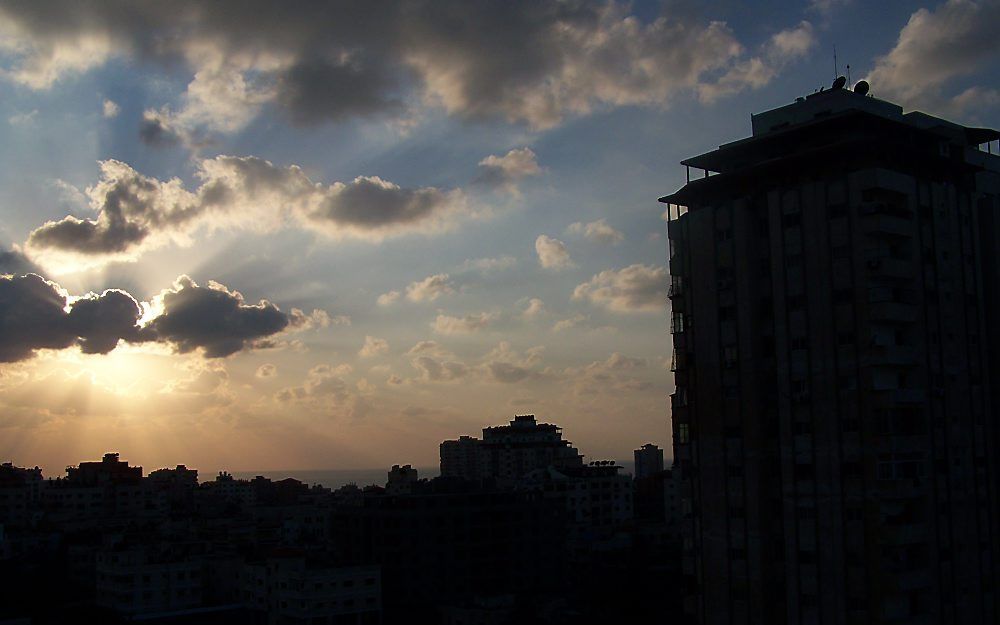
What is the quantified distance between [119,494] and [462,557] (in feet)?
297

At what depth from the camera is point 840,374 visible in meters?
42.3

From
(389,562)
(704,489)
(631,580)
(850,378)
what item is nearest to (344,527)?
(389,562)

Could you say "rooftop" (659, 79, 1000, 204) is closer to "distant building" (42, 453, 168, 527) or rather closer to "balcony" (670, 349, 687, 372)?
"balcony" (670, 349, 687, 372)

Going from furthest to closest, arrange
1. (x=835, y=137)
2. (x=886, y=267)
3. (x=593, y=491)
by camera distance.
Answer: (x=593, y=491)
(x=835, y=137)
(x=886, y=267)

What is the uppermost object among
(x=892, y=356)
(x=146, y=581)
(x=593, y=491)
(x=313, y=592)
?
(x=892, y=356)

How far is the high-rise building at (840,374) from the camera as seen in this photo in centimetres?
4159

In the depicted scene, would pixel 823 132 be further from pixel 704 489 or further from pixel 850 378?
pixel 704 489

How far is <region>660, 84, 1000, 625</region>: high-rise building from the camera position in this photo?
41.6 m

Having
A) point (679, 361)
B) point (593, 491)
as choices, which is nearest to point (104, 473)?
point (593, 491)

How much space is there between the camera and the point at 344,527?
322 ft

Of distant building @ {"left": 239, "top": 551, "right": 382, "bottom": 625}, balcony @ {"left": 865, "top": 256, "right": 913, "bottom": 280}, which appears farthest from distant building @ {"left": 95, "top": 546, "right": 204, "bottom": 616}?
balcony @ {"left": 865, "top": 256, "right": 913, "bottom": 280}

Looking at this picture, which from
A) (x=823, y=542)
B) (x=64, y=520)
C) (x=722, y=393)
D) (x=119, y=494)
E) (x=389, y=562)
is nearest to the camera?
(x=823, y=542)

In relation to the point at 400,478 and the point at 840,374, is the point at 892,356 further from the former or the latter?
the point at 400,478

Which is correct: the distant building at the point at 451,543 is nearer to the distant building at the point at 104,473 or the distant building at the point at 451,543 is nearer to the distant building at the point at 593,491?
the distant building at the point at 593,491
